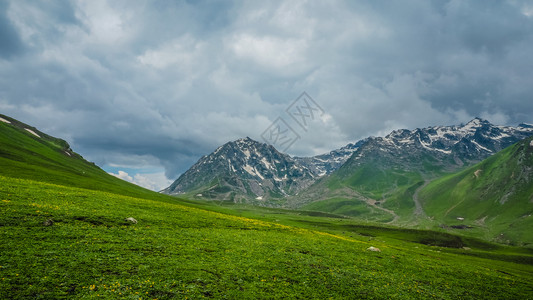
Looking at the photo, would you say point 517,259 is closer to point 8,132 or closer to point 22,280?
point 22,280

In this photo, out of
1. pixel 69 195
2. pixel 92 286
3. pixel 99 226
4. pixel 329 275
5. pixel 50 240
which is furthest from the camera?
pixel 69 195

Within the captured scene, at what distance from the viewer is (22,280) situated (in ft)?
59.6

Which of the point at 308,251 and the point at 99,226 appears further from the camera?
the point at 308,251

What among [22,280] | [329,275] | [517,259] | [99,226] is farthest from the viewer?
[517,259]

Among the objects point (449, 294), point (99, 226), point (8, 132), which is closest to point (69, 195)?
point (99, 226)

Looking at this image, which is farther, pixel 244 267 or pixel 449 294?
pixel 449 294

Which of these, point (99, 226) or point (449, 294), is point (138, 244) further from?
point (449, 294)

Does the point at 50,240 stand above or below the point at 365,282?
above

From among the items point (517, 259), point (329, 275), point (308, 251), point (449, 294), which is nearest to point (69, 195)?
point (308, 251)

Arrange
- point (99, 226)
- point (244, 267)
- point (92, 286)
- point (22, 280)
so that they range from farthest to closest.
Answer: point (99, 226) < point (244, 267) < point (92, 286) < point (22, 280)

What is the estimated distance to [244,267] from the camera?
95.6 feet

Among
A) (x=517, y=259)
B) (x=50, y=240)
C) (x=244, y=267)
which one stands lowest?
(x=517, y=259)

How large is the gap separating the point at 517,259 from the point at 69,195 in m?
206

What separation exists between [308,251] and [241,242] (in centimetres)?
1126
